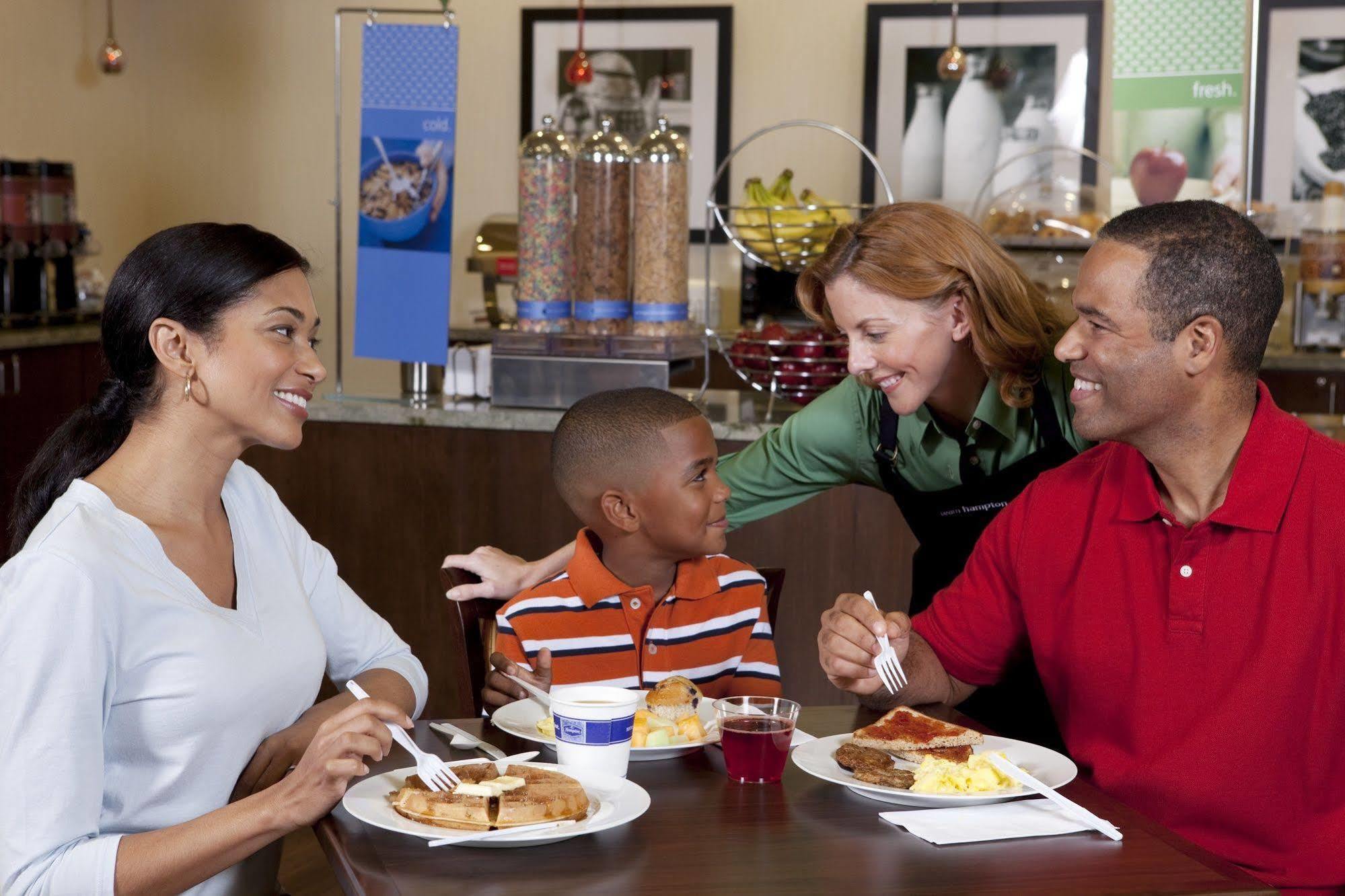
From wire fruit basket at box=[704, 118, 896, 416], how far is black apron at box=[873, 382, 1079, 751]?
84 cm

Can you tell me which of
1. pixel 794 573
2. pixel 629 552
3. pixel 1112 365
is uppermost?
pixel 1112 365

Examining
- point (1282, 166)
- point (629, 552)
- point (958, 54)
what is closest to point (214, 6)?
point (958, 54)

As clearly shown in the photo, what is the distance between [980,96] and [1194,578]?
4800 millimetres

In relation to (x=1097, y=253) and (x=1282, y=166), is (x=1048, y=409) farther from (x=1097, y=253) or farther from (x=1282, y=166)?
(x=1282, y=166)

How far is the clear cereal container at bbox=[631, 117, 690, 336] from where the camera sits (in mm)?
3320

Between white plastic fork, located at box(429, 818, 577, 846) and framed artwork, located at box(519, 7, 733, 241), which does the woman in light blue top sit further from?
framed artwork, located at box(519, 7, 733, 241)

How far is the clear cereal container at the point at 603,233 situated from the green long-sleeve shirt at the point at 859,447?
899mm

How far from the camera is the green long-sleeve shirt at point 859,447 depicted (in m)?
2.19

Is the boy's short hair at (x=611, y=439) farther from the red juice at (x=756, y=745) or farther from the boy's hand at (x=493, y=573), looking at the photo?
the red juice at (x=756, y=745)

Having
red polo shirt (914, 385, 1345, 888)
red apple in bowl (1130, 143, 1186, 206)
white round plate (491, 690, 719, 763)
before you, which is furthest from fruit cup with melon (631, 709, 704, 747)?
red apple in bowl (1130, 143, 1186, 206)

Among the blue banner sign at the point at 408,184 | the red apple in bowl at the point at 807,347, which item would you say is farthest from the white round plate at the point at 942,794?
the blue banner sign at the point at 408,184

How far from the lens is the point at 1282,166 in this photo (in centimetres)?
591

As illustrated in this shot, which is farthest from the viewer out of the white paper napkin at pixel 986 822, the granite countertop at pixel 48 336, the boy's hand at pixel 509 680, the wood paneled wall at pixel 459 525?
the granite countertop at pixel 48 336

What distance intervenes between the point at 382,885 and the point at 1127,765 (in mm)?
873
